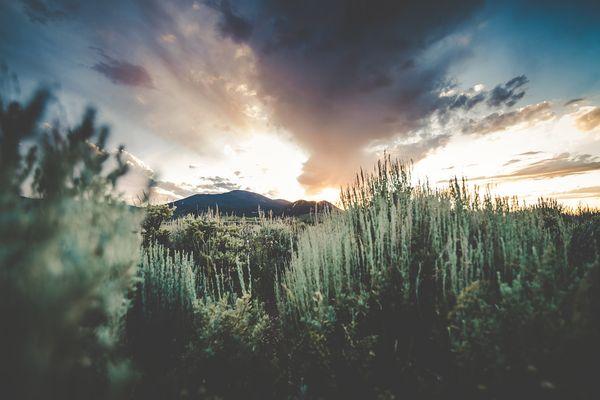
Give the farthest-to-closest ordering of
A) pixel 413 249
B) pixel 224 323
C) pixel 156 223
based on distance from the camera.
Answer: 1. pixel 156 223
2. pixel 413 249
3. pixel 224 323

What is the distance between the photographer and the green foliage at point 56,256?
3.23 ft

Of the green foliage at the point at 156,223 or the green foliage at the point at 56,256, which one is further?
the green foliage at the point at 156,223

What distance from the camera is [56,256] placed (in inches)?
47.1

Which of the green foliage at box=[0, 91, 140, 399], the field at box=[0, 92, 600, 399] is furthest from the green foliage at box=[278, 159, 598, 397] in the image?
the green foliage at box=[0, 91, 140, 399]

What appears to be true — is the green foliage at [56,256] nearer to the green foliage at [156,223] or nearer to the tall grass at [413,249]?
the tall grass at [413,249]

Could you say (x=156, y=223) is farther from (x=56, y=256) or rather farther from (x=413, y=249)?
(x=56, y=256)

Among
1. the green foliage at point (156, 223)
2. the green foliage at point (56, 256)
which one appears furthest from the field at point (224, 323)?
the green foliage at point (156, 223)

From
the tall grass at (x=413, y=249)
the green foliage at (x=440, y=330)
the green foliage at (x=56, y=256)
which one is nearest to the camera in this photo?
the green foliage at (x=56, y=256)

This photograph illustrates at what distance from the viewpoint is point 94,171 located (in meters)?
1.53

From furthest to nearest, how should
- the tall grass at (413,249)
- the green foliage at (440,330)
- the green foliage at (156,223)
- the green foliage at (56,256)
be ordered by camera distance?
the green foliage at (156,223) → the tall grass at (413,249) → the green foliage at (440,330) → the green foliage at (56,256)

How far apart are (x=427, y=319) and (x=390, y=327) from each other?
1.42 ft

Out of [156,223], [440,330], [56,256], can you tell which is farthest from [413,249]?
[156,223]

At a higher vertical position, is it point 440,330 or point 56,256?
point 56,256

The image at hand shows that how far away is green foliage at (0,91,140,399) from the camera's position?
3.23ft
